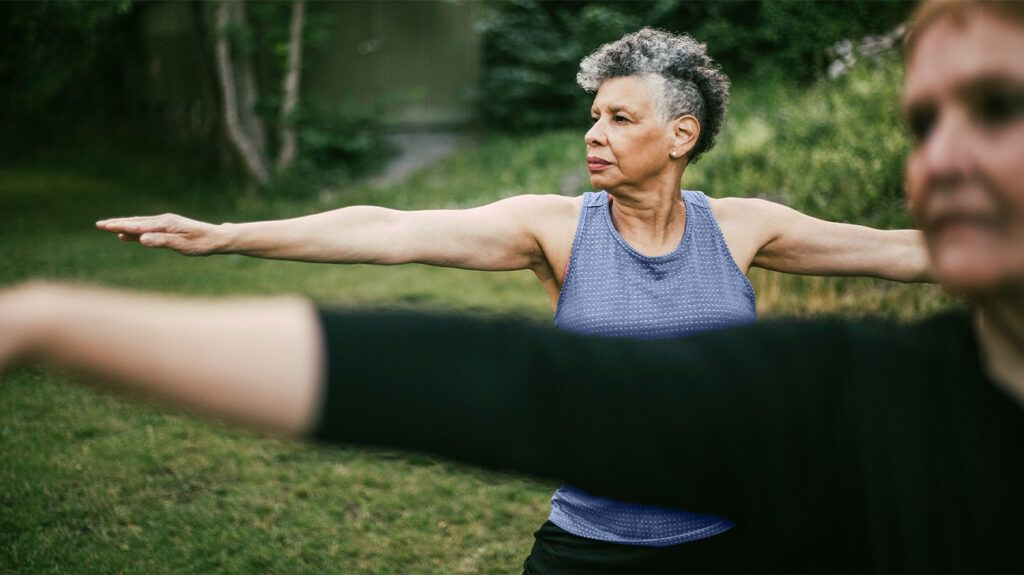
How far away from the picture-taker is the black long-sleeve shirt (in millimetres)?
778

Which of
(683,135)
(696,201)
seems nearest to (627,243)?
(696,201)

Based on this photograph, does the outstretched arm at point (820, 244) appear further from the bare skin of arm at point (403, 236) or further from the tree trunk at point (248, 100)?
the tree trunk at point (248, 100)

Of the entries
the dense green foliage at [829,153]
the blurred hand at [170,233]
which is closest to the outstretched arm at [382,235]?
the blurred hand at [170,233]

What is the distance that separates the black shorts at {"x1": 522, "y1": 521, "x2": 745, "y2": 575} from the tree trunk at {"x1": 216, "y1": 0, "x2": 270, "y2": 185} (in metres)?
13.2

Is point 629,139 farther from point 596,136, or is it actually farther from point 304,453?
point 304,453

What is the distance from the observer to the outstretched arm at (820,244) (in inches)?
94.6

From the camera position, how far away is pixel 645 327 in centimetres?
245

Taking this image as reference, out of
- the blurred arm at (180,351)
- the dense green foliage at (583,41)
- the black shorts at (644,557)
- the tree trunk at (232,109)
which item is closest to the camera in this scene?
the blurred arm at (180,351)

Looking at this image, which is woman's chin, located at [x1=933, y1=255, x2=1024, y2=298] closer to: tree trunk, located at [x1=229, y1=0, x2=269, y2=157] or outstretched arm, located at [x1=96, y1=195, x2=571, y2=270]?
outstretched arm, located at [x1=96, y1=195, x2=571, y2=270]

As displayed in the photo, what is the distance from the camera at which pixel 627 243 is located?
2572 mm

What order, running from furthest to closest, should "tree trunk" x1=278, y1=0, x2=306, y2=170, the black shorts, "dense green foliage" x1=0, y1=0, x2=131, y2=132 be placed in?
"tree trunk" x1=278, y1=0, x2=306, y2=170, "dense green foliage" x1=0, y1=0, x2=131, y2=132, the black shorts

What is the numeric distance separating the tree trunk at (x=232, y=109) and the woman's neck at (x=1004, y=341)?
14.6 m

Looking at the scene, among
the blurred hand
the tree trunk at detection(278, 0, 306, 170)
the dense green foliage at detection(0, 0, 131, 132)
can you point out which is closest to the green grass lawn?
the blurred hand

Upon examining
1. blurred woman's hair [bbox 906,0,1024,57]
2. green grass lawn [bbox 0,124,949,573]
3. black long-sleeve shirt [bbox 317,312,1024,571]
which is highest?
blurred woman's hair [bbox 906,0,1024,57]
